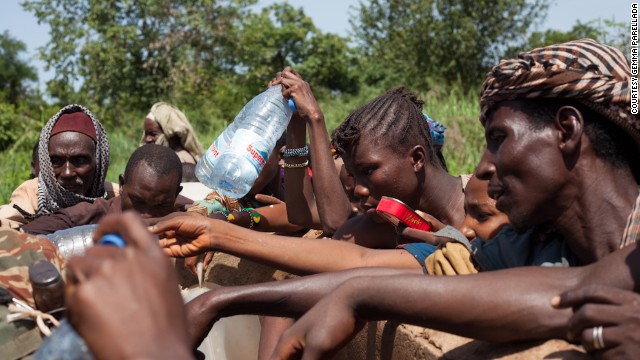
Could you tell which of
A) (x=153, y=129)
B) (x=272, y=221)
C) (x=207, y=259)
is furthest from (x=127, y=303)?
(x=153, y=129)

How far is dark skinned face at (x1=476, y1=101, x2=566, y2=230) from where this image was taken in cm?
217

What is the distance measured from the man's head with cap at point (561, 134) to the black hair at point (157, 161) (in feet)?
9.04

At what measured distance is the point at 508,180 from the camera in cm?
221

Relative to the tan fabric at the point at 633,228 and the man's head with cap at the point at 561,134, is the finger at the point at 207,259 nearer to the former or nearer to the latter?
the man's head with cap at the point at 561,134

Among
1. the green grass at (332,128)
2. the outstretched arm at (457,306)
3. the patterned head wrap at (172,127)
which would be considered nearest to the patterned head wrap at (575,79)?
the outstretched arm at (457,306)

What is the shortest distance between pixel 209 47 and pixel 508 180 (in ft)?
65.8

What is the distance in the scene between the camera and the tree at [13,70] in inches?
1357

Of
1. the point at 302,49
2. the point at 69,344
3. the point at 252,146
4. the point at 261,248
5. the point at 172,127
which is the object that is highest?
the point at 302,49

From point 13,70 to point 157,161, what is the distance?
3410 cm

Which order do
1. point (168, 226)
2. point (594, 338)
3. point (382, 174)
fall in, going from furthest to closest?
point (382, 174) → point (168, 226) → point (594, 338)

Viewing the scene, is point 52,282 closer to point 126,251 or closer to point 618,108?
point 126,251

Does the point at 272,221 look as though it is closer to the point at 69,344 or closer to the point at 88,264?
the point at 69,344

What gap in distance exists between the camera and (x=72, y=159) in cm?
511

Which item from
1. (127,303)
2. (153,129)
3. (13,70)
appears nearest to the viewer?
(127,303)
